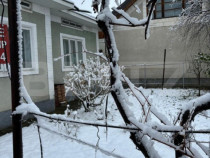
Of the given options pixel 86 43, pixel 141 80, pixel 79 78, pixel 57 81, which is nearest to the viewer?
pixel 79 78

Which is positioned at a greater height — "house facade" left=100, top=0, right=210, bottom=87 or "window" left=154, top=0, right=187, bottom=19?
"window" left=154, top=0, right=187, bottom=19

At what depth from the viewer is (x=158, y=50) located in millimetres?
13320

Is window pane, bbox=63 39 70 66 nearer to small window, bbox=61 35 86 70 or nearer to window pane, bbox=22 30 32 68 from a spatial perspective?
small window, bbox=61 35 86 70

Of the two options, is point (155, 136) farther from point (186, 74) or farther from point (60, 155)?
point (186, 74)

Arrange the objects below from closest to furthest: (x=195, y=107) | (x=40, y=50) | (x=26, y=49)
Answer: (x=195, y=107) → (x=26, y=49) → (x=40, y=50)

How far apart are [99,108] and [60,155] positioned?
353cm

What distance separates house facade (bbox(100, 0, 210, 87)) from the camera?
12672 mm

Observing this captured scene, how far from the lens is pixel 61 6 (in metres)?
6.82

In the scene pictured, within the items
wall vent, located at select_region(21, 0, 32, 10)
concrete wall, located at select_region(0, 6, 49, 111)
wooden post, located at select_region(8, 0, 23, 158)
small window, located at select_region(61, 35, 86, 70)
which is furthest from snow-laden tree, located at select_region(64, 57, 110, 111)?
wooden post, located at select_region(8, 0, 23, 158)

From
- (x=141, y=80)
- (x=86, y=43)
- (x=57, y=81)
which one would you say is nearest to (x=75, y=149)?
(x=57, y=81)

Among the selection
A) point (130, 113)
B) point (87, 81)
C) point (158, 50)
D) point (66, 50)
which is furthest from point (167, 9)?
point (130, 113)

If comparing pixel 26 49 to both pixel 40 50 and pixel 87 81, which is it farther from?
pixel 87 81

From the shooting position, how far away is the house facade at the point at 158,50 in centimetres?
1267

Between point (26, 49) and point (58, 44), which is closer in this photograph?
point (26, 49)
